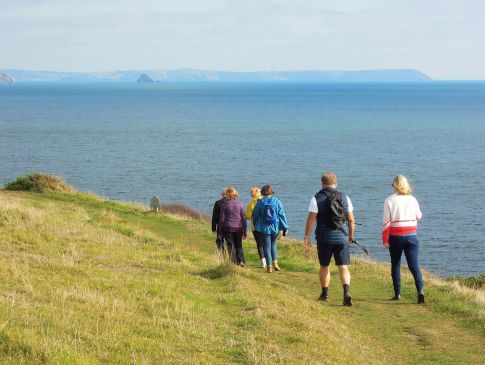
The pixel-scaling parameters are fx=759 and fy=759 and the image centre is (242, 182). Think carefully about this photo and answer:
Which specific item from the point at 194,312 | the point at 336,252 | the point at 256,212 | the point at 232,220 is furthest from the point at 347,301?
the point at 232,220

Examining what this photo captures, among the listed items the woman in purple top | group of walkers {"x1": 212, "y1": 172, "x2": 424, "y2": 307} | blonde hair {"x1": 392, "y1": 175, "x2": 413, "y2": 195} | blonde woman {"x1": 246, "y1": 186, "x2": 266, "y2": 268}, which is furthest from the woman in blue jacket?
blonde hair {"x1": 392, "y1": 175, "x2": 413, "y2": 195}

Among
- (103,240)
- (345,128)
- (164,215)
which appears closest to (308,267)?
(103,240)

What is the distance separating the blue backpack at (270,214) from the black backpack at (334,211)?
381 centimetres

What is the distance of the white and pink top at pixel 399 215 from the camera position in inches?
498

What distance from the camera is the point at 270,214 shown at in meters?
16.0

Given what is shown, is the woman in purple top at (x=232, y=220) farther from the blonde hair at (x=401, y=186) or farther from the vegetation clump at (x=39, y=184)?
the vegetation clump at (x=39, y=184)

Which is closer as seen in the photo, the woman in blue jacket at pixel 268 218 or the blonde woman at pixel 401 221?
the blonde woman at pixel 401 221

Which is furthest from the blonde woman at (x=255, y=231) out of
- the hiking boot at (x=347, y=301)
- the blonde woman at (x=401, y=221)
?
the blonde woman at (x=401, y=221)

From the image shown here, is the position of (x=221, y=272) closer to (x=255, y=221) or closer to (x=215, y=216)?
(x=255, y=221)

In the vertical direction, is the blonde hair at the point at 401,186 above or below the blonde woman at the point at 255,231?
above

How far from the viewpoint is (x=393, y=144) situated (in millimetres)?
89125

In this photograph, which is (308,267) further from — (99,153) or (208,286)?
(99,153)

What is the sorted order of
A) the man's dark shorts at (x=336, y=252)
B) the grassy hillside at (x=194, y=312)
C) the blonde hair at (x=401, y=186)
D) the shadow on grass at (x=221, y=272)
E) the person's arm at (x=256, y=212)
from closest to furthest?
the grassy hillside at (x=194, y=312)
the man's dark shorts at (x=336, y=252)
the blonde hair at (x=401, y=186)
the shadow on grass at (x=221, y=272)
the person's arm at (x=256, y=212)

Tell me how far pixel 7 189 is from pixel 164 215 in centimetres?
962
